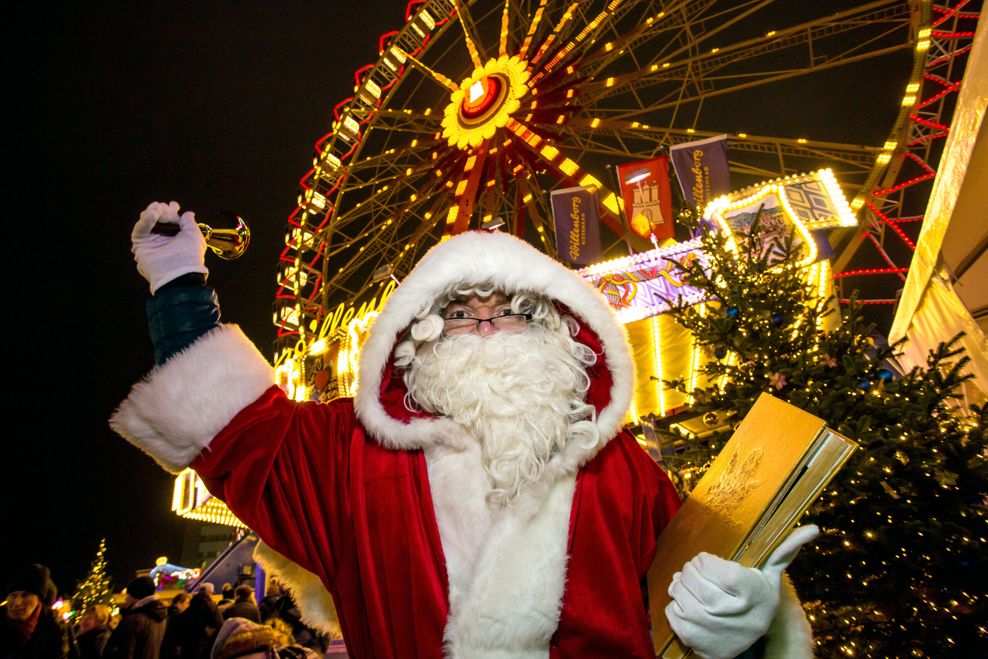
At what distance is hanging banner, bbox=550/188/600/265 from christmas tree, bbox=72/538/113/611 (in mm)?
14333

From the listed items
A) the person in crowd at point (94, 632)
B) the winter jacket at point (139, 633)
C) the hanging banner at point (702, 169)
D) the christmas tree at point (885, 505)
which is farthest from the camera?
A: the hanging banner at point (702, 169)

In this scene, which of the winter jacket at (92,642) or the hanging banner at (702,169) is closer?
Result: the winter jacket at (92,642)

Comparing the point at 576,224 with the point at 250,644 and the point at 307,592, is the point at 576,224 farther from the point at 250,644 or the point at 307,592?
the point at 307,592

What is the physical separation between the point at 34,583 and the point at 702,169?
9502 millimetres

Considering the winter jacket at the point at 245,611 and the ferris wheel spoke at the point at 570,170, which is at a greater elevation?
the ferris wheel spoke at the point at 570,170

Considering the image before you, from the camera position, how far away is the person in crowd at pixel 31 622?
3283 millimetres

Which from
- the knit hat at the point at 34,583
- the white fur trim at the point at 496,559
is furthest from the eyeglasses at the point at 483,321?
the knit hat at the point at 34,583

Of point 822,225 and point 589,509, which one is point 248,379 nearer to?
point 589,509

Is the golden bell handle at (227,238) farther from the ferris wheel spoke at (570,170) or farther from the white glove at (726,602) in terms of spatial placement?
the ferris wheel spoke at (570,170)

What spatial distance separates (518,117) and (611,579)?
9896mm

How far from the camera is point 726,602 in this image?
118 centimetres

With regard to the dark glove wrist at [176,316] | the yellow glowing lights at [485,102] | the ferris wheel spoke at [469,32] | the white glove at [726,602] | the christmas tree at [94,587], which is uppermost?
the ferris wheel spoke at [469,32]

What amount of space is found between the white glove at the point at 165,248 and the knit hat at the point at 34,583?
10.9 ft

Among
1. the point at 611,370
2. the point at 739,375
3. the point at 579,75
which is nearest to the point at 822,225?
the point at 739,375
